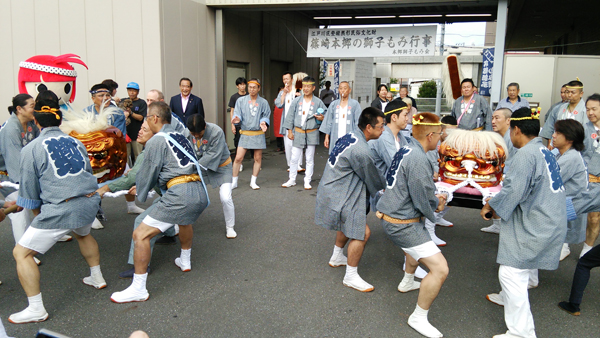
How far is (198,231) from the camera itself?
5.29 m

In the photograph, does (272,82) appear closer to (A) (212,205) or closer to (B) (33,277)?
(A) (212,205)

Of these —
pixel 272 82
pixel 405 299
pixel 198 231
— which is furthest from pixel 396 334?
pixel 272 82

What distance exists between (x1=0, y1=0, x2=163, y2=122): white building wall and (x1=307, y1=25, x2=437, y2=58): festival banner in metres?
3.61

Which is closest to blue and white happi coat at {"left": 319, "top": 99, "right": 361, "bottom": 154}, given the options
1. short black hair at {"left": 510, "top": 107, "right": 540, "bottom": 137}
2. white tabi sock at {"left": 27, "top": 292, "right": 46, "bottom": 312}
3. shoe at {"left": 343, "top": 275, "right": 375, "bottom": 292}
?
shoe at {"left": 343, "top": 275, "right": 375, "bottom": 292}

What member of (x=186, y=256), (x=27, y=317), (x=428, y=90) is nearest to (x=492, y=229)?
(x=186, y=256)

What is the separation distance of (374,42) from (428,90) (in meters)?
17.9

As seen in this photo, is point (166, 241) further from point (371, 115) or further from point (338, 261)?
point (371, 115)

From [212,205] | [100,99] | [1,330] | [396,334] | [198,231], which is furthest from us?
[212,205]

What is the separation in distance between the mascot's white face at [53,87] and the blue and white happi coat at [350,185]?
307 cm

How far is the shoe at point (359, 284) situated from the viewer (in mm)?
3803

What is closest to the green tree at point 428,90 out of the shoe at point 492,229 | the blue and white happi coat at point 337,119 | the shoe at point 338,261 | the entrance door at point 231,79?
the entrance door at point 231,79

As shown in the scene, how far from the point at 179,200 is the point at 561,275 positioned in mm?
3637

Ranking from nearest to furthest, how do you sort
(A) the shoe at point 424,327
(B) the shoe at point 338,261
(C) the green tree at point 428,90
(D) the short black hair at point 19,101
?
(A) the shoe at point 424,327
(D) the short black hair at point 19,101
(B) the shoe at point 338,261
(C) the green tree at point 428,90

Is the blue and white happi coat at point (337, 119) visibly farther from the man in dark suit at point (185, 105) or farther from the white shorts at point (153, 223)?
the white shorts at point (153, 223)
